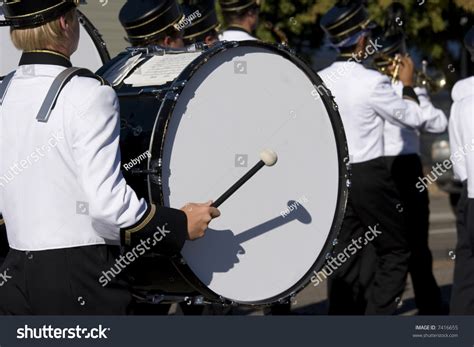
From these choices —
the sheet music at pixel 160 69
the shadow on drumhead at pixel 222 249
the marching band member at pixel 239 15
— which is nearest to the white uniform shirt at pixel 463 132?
the shadow on drumhead at pixel 222 249

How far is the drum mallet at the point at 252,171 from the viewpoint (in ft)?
Result: 12.7

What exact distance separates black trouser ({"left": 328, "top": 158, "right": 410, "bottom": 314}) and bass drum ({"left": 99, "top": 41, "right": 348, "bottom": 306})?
2388 millimetres

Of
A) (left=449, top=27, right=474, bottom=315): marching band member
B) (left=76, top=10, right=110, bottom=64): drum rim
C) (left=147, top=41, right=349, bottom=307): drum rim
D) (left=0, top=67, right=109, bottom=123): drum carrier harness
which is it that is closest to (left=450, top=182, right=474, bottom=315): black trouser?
(left=449, top=27, right=474, bottom=315): marching band member

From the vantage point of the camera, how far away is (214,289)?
3861 millimetres

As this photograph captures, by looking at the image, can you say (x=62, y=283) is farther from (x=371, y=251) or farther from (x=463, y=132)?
(x=371, y=251)

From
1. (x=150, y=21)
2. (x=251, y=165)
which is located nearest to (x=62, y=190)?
(x=251, y=165)

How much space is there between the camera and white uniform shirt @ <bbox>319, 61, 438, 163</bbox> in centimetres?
670

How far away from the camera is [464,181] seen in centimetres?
527

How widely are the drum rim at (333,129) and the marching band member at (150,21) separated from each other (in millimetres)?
577

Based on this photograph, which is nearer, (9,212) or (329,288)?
(9,212)

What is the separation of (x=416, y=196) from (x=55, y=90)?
437 centimetres
